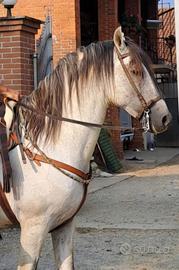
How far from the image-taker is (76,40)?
1352 cm

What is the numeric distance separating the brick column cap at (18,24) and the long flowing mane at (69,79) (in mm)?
3985

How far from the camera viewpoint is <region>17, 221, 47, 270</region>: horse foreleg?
3.69 meters

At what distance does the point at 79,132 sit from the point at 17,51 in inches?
169

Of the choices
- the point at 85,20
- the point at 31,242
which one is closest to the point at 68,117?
the point at 31,242

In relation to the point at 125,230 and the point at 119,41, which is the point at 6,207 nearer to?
the point at 119,41

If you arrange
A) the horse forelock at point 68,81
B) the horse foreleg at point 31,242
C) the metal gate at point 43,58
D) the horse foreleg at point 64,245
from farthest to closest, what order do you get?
the metal gate at point 43,58
the horse foreleg at point 64,245
the horse forelock at point 68,81
the horse foreleg at point 31,242

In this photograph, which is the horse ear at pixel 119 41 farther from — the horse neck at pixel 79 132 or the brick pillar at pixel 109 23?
the brick pillar at pixel 109 23

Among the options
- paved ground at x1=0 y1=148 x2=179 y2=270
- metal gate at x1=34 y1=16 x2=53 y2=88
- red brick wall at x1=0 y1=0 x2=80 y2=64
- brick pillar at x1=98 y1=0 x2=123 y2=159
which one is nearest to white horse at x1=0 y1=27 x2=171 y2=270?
paved ground at x1=0 y1=148 x2=179 y2=270

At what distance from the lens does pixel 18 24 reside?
7.69 meters

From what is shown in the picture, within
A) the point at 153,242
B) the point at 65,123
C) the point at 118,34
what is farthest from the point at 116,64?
the point at 153,242

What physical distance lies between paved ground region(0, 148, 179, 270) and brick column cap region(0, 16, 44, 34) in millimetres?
2786

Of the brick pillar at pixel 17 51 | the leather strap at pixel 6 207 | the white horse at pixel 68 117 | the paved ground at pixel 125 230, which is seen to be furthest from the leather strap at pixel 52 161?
the brick pillar at pixel 17 51

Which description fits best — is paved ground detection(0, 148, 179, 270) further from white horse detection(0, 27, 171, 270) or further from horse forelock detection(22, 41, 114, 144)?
horse forelock detection(22, 41, 114, 144)

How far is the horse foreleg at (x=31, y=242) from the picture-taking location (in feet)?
12.1
